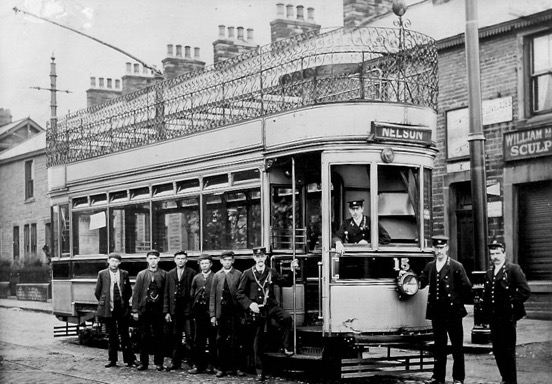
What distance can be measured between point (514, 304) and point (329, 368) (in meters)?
2.34

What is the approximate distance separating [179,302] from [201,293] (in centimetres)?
54

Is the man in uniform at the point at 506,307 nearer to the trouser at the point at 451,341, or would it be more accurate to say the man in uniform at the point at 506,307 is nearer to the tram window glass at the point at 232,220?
the trouser at the point at 451,341

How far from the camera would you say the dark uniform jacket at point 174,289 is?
11797mm

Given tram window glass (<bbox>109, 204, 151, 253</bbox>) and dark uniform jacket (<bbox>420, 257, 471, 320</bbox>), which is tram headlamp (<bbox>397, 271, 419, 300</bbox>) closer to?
dark uniform jacket (<bbox>420, 257, 471, 320</bbox>)

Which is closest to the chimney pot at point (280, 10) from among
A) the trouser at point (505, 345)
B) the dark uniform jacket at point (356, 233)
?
the dark uniform jacket at point (356, 233)

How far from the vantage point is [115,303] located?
Answer: 12469 mm

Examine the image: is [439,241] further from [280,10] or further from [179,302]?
[280,10]

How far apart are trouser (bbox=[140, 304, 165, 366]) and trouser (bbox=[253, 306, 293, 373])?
76.4 inches

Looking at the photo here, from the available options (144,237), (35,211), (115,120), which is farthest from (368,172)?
(35,211)

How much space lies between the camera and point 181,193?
496 inches

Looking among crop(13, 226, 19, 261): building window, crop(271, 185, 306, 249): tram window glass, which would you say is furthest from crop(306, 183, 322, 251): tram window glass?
crop(13, 226, 19, 261): building window

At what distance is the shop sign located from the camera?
52.1ft

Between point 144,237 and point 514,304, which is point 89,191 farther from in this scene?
point 514,304

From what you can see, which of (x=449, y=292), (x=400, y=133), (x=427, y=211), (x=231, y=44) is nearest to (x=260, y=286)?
(x=427, y=211)
